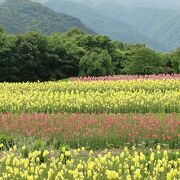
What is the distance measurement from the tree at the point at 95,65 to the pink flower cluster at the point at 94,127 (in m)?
26.8

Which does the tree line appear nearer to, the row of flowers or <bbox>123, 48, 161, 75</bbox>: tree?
<bbox>123, 48, 161, 75</bbox>: tree

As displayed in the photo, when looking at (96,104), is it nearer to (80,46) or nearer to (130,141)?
(130,141)

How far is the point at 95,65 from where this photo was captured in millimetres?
42406

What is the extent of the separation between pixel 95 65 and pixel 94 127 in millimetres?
28056

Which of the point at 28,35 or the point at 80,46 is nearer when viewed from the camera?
the point at 28,35

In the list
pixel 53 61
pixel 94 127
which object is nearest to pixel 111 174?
pixel 94 127

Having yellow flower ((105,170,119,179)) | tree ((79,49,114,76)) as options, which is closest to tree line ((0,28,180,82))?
tree ((79,49,114,76))

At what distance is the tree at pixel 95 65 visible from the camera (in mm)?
42781

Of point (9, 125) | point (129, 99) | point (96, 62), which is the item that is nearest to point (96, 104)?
point (129, 99)

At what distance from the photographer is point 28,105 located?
20750 mm

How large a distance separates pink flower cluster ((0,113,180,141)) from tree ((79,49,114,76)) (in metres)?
26.8

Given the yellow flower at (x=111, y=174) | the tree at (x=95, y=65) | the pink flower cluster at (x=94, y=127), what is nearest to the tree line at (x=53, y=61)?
the tree at (x=95, y=65)

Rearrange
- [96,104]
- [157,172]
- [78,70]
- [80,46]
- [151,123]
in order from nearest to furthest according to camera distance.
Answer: [157,172]
[151,123]
[96,104]
[78,70]
[80,46]

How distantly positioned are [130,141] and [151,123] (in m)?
1.32
